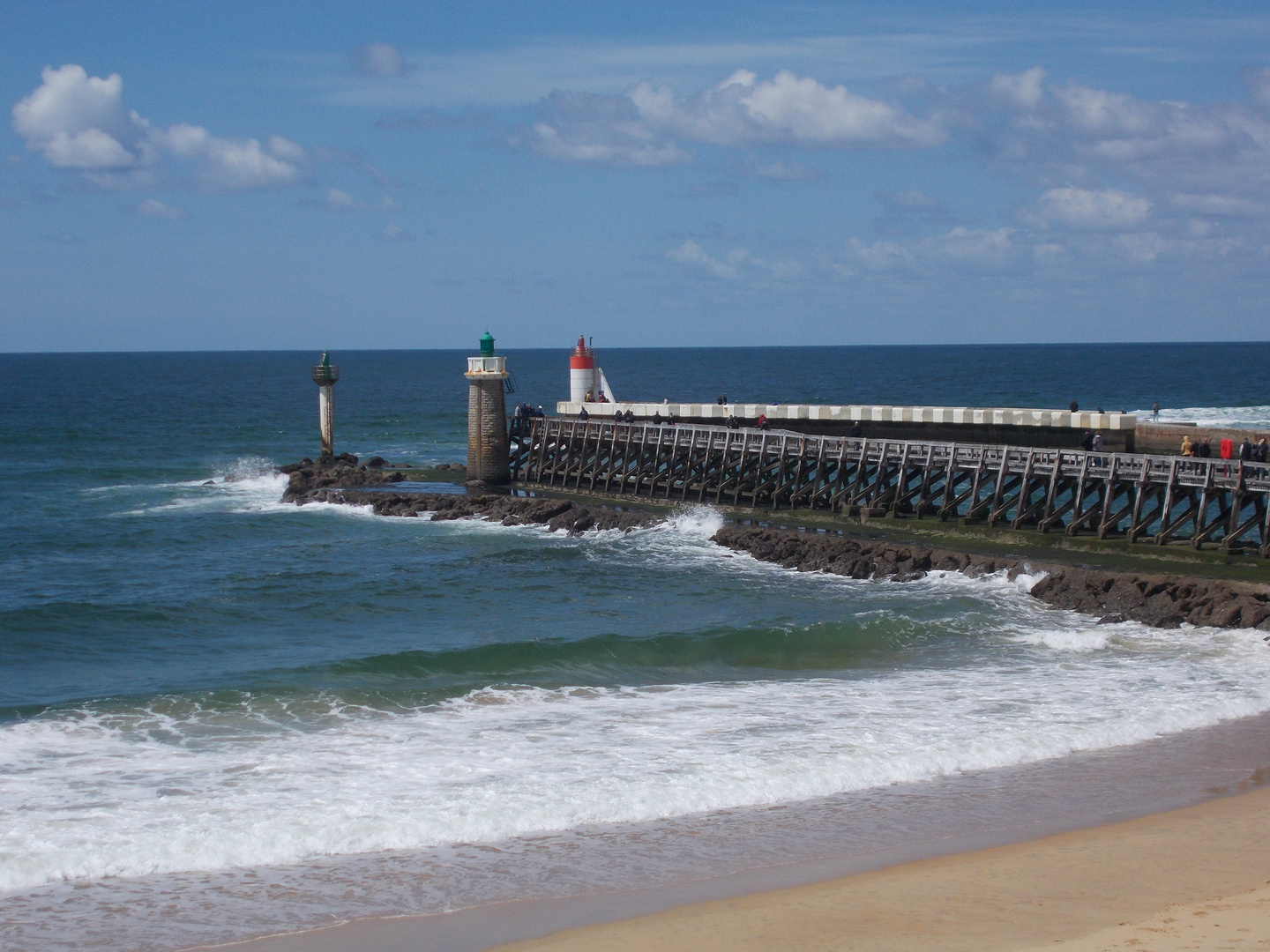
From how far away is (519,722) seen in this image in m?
14.9

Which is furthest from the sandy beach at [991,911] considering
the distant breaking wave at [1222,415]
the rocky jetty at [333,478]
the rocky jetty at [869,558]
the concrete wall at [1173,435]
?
the distant breaking wave at [1222,415]

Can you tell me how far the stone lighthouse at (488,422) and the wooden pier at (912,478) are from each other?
1208 millimetres

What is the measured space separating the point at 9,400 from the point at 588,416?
75807mm

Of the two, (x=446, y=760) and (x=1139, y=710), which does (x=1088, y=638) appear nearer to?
(x=1139, y=710)

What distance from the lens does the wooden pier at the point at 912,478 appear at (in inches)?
896

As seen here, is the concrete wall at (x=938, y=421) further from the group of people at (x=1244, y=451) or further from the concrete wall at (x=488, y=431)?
the group of people at (x=1244, y=451)

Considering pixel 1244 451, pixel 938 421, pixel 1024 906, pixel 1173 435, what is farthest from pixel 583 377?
pixel 1024 906

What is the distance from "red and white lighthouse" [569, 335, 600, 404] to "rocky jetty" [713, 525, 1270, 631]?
15188mm

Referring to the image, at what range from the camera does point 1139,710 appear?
1470 cm

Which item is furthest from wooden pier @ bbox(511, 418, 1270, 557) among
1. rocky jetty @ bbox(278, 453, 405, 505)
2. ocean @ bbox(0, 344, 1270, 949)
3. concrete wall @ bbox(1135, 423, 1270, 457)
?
rocky jetty @ bbox(278, 453, 405, 505)

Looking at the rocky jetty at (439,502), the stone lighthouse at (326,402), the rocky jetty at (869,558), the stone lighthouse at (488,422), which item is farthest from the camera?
the stone lighthouse at (326,402)

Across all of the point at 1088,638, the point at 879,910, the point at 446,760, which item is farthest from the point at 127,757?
the point at 1088,638

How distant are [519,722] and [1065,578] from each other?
1099 cm

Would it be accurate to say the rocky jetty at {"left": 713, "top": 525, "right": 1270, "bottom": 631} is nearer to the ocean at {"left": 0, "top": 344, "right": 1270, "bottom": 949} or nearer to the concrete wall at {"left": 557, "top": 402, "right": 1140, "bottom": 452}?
the ocean at {"left": 0, "top": 344, "right": 1270, "bottom": 949}
